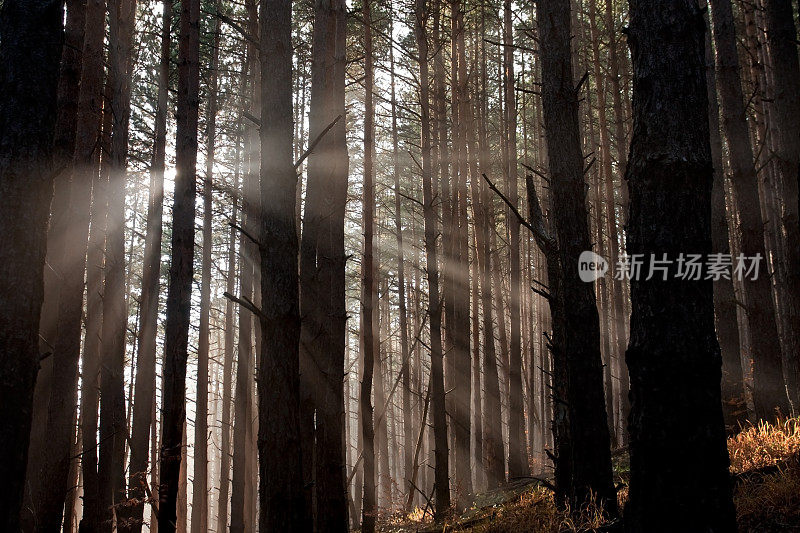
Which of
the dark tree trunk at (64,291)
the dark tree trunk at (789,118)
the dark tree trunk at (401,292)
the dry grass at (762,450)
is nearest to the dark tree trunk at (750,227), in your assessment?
the dark tree trunk at (789,118)

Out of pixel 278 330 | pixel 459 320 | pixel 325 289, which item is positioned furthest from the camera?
pixel 459 320

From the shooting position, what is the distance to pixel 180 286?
7.28 m

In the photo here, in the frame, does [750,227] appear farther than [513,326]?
No

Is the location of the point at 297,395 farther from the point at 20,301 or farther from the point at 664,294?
the point at 664,294

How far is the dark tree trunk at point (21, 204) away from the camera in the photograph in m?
3.71

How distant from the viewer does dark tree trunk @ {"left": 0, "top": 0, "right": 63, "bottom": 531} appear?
3.71 metres

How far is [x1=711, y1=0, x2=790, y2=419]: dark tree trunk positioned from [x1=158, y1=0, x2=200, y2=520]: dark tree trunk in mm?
8150

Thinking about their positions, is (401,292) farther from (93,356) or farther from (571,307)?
(571,307)

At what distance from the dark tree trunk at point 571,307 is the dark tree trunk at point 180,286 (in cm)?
475

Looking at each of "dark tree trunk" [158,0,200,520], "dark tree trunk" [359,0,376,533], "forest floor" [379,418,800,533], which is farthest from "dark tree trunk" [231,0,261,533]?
"forest floor" [379,418,800,533]

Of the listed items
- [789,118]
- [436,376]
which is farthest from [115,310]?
[789,118]

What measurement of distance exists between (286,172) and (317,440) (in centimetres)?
360

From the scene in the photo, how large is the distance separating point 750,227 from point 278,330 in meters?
7.75

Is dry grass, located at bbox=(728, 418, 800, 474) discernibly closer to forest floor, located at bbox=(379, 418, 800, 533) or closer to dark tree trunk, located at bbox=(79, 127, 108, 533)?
forest floor, located at bbox=(379, 418, 800, 533)
